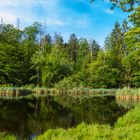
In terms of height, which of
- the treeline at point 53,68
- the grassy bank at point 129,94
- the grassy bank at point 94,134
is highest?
the treeline at point 53,68

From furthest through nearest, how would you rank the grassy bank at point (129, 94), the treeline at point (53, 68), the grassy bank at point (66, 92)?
the treeline at point (53, 68), the grassy bank at point (66, 92), the grassy bank at point (129, 94)

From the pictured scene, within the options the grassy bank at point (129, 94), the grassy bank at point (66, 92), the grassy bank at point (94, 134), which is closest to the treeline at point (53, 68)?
the grassy bank at point (66, 92)

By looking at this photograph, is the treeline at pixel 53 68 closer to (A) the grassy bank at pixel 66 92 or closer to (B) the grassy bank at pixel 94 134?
(A) the grassy bank at pixel 66 92

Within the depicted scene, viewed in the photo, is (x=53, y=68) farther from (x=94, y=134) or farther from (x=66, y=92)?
(x=94, y=134)

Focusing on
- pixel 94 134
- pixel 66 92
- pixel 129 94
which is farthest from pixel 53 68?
pixel 94 134

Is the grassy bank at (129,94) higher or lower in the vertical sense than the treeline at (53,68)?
lower

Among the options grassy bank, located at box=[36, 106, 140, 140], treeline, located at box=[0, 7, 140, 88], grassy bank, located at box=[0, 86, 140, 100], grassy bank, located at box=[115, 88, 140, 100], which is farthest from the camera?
treeline, located at box=[0, 7, 140, 88]

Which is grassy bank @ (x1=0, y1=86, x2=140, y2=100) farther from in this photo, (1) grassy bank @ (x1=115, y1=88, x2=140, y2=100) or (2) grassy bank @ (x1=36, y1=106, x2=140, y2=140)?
A: (2) grassy bank @ (x1=36, y1=106, x2=140, y2=140)

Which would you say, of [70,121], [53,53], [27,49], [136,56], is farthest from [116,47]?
[70,121]

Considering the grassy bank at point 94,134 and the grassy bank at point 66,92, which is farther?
the grassy bank at point 66,92

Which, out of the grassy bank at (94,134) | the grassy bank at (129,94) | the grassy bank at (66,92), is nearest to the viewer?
the grassy bank at (94,134)

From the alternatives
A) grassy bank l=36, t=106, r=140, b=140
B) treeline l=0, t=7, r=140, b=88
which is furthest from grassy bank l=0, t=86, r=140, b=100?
grassy bank l=36, t=106, r=140, b=140

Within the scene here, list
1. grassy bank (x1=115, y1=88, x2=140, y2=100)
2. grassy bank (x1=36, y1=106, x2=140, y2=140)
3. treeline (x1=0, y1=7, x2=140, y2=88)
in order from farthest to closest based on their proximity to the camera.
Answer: treeline (x1=0, y1=7, x2=140, y2=88)
grassy bank (x1=115, y1=88, x2=140, y2=100)
grassy bank (x1=36, y1=106, x2=140, y2=140)

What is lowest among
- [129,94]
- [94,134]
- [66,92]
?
[94,134]
